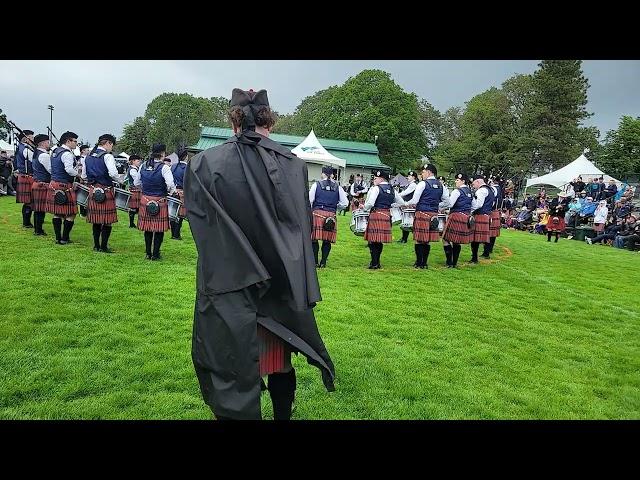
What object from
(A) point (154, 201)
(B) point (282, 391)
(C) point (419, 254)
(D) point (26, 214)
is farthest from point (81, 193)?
(B) point (282, 391)

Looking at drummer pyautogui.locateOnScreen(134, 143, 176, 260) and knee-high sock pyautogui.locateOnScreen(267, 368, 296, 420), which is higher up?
drummer pyautogui.locateOnScreen(134, 143, 176, 260)

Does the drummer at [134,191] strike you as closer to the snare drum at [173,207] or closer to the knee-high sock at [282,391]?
the snare drum at [173,207]

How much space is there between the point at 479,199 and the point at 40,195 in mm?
8944

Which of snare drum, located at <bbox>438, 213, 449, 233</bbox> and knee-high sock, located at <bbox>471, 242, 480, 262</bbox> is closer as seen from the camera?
snare drum, located at <bbox>438, 213, 449, 233</bbox>

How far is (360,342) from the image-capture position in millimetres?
4824

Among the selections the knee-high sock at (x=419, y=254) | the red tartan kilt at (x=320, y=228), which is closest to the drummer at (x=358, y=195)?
the red tartan kilt at (x=320, y=228)

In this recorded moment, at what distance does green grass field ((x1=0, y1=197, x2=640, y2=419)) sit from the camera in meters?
3.38

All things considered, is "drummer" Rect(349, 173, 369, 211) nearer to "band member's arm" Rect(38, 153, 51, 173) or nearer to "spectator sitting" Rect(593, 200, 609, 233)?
"band member's arm" Rect(38, 153, 51, 173)

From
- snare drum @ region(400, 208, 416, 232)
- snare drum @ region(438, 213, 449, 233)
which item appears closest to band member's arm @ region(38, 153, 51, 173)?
snare drum @ region(400, 208, 416, 232)

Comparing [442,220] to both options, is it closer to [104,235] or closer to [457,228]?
[457,228]

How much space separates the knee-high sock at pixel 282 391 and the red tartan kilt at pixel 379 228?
6369 mm

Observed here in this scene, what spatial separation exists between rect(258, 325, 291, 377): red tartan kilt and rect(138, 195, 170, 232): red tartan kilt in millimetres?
6340

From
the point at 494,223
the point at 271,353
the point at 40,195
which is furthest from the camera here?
the point at 494,223
